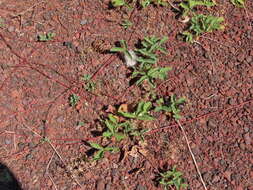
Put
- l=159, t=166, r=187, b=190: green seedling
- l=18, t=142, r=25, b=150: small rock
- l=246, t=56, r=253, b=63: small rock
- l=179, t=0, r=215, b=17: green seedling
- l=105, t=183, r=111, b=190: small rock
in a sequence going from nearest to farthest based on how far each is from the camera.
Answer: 1. l=159, t=166, r=187, b=190: green seedling
2. l=105, t=183, r=111, b=190: small rock
3. l=18, t=142, r=25, b=150: small rock
4. l=246, t=56, r=253, b=63: small rock
5. l=179, t=0, r=215, b=17: green seedling

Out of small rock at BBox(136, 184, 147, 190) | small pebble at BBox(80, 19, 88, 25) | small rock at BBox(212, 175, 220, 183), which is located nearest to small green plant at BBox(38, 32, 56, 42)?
small pebble at BBox(80, 19, 88, 25)

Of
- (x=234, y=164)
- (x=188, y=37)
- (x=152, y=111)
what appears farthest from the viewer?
(x=188, y=37)

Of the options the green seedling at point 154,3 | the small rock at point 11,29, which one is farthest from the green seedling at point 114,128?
the small rock at point 11,29

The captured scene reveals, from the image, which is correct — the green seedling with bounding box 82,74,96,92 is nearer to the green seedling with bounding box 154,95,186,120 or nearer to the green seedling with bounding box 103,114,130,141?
the green seedling with bounding box 103,114,130,141

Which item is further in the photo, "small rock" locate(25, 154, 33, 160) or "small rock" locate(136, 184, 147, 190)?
"small rock" locate(25, 154, 33, 160)

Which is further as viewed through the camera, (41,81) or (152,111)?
(41,81)

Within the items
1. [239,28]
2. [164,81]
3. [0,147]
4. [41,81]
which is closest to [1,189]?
[0,147]

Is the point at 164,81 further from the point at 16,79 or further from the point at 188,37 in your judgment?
the point at 16,79
